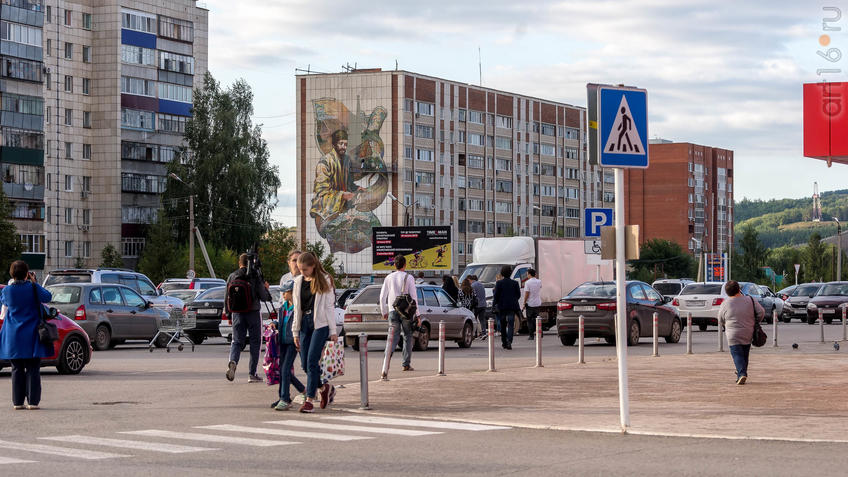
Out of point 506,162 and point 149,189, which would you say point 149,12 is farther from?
point 506,162

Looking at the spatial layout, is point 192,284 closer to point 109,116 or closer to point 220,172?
point 220,172

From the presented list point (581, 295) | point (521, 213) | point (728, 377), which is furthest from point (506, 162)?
point (728, 377)

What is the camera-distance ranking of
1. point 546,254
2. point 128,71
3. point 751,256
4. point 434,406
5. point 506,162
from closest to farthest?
point 434,406 < point 546,254 < point 128,71 < point 506,162 < point 751,256

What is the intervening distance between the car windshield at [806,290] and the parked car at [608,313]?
24.2 metres

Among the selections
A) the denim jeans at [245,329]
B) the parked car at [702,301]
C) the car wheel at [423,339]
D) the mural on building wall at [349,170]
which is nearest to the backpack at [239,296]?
the denim jeans at [245,329]

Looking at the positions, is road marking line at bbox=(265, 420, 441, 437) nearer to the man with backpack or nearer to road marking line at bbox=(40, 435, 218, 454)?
road marking line at bbox=(40, 435, 218, 454)

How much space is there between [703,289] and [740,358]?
25.7 metres

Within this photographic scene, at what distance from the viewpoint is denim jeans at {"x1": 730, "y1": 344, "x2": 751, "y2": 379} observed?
19.3 metres

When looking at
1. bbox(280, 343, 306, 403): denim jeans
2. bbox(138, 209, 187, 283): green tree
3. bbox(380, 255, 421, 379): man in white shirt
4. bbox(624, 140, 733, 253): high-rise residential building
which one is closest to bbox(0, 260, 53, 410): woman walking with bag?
bbox(280, 343, 306, 403): denim jeans

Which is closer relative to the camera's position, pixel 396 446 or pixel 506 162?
pixel 396 446

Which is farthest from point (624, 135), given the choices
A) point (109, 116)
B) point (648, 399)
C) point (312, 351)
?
point (109, 116)

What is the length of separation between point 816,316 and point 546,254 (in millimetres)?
13989

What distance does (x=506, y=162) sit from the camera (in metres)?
139

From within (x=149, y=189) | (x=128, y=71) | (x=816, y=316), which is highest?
(x=128, y=71)
